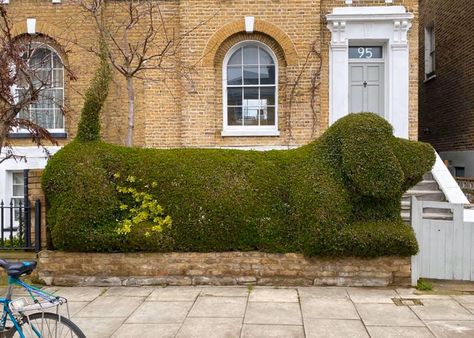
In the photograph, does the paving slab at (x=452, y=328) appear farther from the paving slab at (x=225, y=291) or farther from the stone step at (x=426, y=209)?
the stone step at (x=426, y=209)

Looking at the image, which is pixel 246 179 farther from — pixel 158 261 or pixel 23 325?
pixel 23 325

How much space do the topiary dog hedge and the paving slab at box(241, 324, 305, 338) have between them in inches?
74.8

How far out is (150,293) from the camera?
6.97 m

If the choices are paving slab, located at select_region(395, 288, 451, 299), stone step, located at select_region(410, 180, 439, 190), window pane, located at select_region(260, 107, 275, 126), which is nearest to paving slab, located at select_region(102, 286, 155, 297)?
paving slab, located at select_region(395, 288, 451, 299)

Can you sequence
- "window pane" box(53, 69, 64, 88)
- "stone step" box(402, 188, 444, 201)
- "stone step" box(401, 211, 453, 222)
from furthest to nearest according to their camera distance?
"window pane" box(53, 69, 64, 88) < "stone step" box(402, 188, 444, 201) < "stone step" box(401, 211, 453, 222)

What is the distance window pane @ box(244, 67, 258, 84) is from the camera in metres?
12.5

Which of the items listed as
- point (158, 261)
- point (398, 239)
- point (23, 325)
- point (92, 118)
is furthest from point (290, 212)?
point (23, 325)

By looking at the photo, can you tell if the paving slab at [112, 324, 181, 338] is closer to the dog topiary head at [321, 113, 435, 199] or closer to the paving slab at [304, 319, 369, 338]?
the paving slab at [304, 319, 369, 338]

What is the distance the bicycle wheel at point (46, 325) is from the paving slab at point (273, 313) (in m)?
2.32

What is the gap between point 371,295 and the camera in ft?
22.3

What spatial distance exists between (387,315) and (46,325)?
4.07 metres

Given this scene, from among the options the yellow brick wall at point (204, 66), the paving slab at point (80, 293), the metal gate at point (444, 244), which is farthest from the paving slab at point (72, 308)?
the yellow brick wall at point (204, 66)

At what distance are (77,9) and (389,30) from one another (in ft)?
26.6

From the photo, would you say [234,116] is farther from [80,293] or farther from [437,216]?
[80,293]
